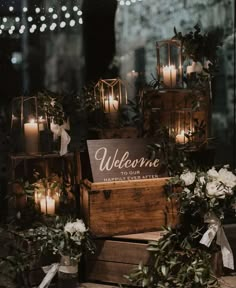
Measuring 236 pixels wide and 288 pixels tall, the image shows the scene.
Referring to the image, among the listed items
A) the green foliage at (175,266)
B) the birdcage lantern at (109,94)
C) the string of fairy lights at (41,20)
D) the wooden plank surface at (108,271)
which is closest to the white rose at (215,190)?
the green foliage at (175,266)

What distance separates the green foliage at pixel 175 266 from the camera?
2.26 meters

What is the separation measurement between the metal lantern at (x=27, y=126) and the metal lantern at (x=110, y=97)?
1.19 ft

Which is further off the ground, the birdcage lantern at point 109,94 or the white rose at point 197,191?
the birdcage lantern at point 109,94

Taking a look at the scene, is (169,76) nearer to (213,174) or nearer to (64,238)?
(213,174)

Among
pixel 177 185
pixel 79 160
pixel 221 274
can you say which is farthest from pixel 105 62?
pixel 221 274

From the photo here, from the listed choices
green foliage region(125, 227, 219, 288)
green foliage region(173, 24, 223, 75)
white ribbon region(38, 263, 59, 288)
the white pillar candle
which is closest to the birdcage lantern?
the white pillar candle

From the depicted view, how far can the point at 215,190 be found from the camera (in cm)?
232

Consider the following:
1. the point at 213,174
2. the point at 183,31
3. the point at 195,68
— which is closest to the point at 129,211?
the point at 213,174

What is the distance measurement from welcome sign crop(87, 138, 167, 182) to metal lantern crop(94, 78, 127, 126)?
0.95 feet

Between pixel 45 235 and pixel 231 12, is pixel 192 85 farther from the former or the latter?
pixel 45 235

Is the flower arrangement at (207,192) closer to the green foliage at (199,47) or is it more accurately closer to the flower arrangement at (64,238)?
the flower arrangement at (64,238)

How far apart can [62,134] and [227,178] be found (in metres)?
0.86

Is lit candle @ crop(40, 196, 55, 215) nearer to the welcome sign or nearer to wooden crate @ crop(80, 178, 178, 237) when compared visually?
wooden crate @ crop(80, 178, 178, 237)

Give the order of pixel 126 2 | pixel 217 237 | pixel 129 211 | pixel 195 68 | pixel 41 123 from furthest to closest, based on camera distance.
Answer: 1. pixel 126 2
2. pixel 195 68
3. pixel 41 123
4. pixel 129 211
5. pixel 217 237
